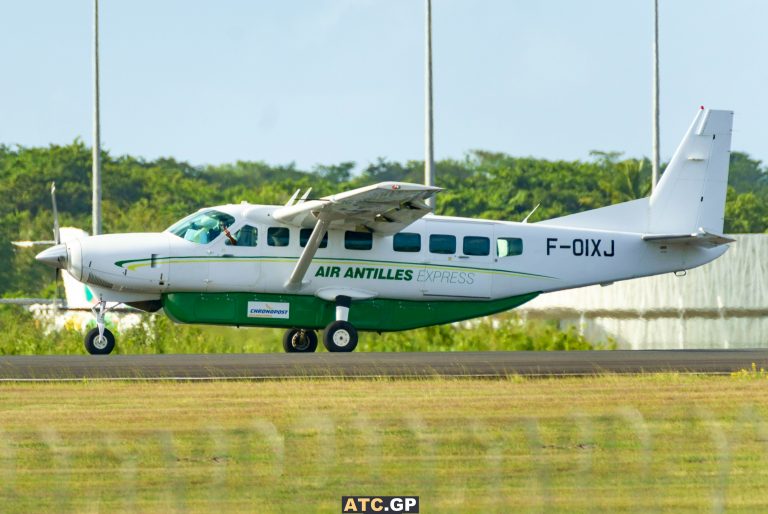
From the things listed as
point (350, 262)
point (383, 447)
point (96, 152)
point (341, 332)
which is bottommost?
point (383, 447)

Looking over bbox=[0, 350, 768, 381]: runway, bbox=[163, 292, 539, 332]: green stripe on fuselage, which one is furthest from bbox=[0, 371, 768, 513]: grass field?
bbox=[163, 292, 539, 332]: green stripe on fuselage

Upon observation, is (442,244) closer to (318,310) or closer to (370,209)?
(370,209)

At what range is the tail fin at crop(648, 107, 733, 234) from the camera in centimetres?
2478

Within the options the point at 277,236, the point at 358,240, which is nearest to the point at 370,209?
the point at 358,240

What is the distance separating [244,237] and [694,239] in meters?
7.80

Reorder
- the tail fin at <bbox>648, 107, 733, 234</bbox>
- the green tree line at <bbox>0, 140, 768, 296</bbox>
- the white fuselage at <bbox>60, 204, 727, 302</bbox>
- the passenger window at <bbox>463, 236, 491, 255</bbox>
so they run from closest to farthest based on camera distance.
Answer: the white fuselage at <bbox>60, 204, 727, 302</bbox> → the passenger window at <bbox>463, 236, 491, 255</bbox> → the tail fin at <bbox>648, 107, 733, 234</bbox> → the green tree line at <bbox>0, 140, 768, 296</bbox>

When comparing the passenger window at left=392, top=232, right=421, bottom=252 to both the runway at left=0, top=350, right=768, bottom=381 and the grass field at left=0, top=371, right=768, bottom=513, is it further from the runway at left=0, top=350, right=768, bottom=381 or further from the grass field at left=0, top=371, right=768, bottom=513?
the grass field at left=0, top=371, right=768, bottom=513

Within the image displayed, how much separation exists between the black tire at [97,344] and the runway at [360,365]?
125 centimetres

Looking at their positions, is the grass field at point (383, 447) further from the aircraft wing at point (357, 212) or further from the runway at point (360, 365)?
the aircraft wing at point (357, 212)

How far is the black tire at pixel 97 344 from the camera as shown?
2189 centimetres

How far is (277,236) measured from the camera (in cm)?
2270

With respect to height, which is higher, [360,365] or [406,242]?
[406,242]

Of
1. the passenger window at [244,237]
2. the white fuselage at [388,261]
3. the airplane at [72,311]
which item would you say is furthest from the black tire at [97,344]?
the airplane at [72,311]

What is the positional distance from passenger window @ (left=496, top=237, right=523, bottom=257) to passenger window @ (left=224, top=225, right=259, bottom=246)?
4.21 metres
